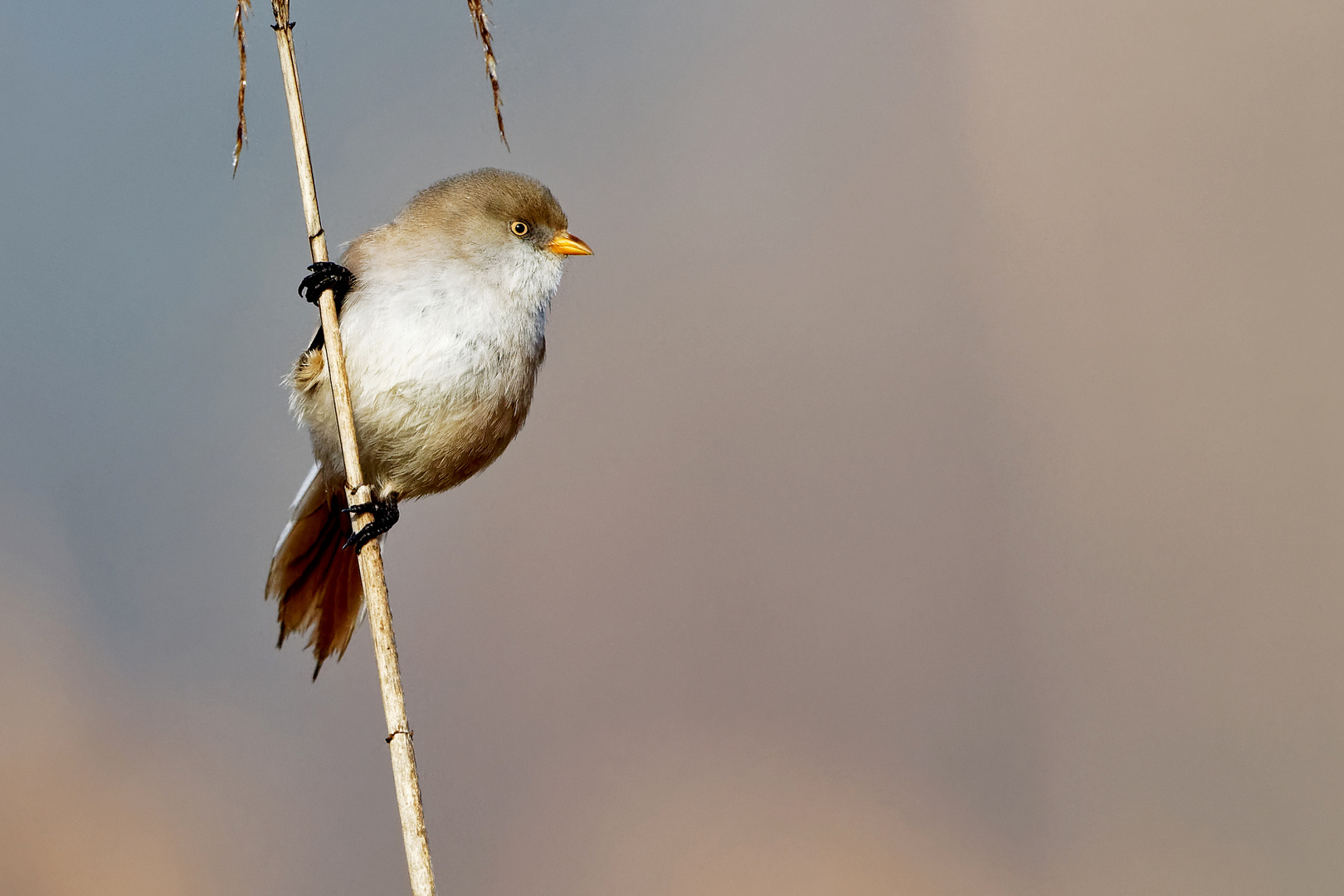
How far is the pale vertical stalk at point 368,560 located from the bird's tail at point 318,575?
1.14 ft

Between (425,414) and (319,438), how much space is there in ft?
0.66

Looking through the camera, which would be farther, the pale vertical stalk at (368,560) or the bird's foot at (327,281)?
the bird's foot at (327,281)

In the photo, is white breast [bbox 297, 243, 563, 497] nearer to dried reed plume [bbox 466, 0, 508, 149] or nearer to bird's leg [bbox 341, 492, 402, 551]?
bird's leg [bbox 341, 492, 402, 551]

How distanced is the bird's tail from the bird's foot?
274 millimetres

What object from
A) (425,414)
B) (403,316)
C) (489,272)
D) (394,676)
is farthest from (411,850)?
(489,272)

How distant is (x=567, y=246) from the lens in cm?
154

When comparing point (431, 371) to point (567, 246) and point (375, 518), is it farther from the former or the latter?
point (567, 246)

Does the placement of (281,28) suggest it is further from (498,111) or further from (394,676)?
(394,676)

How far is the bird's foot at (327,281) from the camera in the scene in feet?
4.27

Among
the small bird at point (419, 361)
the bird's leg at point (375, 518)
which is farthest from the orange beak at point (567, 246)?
the bird's leg at point (375, 518)

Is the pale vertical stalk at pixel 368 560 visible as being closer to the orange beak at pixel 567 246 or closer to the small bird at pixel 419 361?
the small bird at pixel 419 361

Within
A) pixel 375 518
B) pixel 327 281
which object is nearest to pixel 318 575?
pixel 375 518

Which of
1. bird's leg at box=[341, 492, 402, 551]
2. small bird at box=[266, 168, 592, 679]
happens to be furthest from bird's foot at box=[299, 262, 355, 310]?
bird's leg at box=[341, 492, 402, 551]

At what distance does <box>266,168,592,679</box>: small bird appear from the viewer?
132 cm
